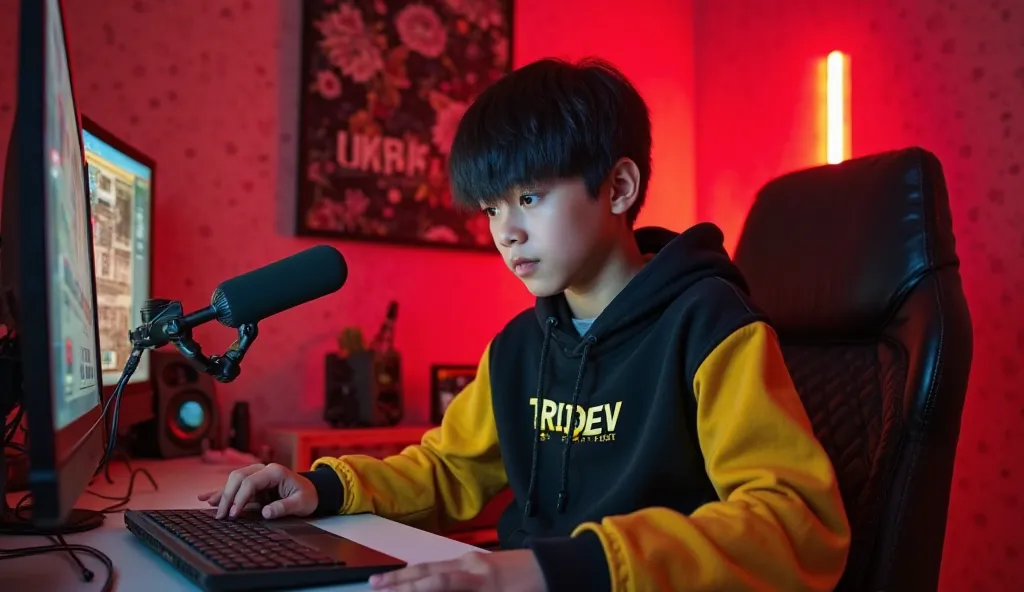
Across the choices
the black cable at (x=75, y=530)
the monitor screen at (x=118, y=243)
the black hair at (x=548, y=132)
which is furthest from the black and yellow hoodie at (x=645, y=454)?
the monitor screen at (x=118, y=243)

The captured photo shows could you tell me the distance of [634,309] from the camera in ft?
3.22

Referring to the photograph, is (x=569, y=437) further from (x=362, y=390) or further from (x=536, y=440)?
(x=362, y=390)

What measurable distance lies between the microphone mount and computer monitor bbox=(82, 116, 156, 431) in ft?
1.49

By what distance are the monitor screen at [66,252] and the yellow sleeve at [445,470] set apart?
34cm

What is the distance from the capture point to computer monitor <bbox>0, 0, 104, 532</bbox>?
0.50 metres

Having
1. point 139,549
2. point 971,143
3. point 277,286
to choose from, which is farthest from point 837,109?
point 139,549

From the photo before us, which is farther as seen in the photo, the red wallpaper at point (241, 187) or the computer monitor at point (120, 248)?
the red wallpaper at point (241, 187)

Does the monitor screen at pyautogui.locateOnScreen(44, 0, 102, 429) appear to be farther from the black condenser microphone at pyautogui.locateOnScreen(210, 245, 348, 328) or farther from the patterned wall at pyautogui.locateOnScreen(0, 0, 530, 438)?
the patterned wall at pyautogui.locateOnScreen(0, 0, 530, 438)

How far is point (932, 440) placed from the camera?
94 cm

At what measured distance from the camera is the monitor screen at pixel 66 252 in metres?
0.55

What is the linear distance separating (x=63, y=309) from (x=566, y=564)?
41cm

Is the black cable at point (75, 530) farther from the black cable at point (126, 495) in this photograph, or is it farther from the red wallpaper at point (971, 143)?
the red wallpaper at point (971, 143)

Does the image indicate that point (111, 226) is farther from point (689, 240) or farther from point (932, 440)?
point (932, 440)

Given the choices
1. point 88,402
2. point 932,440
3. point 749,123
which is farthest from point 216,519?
point 749,123
